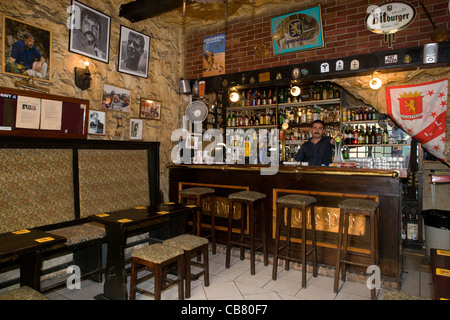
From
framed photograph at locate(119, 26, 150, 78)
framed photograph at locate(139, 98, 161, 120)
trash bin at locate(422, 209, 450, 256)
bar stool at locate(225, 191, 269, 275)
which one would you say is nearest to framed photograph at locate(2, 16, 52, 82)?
framed photograph at locate(119, 26, 150, 78)

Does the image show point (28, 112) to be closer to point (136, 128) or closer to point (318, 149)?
point (136, 128)

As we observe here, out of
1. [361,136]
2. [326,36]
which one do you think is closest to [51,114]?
[326,36]

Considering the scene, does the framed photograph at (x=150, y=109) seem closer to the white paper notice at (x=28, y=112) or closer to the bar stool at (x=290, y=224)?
the white paper notice at (x=28, y=112)

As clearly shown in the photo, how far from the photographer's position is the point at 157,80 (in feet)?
15.9

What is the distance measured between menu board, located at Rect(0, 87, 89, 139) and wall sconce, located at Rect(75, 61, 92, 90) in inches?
8.1

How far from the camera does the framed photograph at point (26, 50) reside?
2914 mm

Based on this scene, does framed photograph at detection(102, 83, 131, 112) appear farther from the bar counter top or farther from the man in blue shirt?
the bar counter top

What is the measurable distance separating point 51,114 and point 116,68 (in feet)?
4.10

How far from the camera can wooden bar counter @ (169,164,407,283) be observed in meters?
3.11

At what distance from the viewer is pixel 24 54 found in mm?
3055
